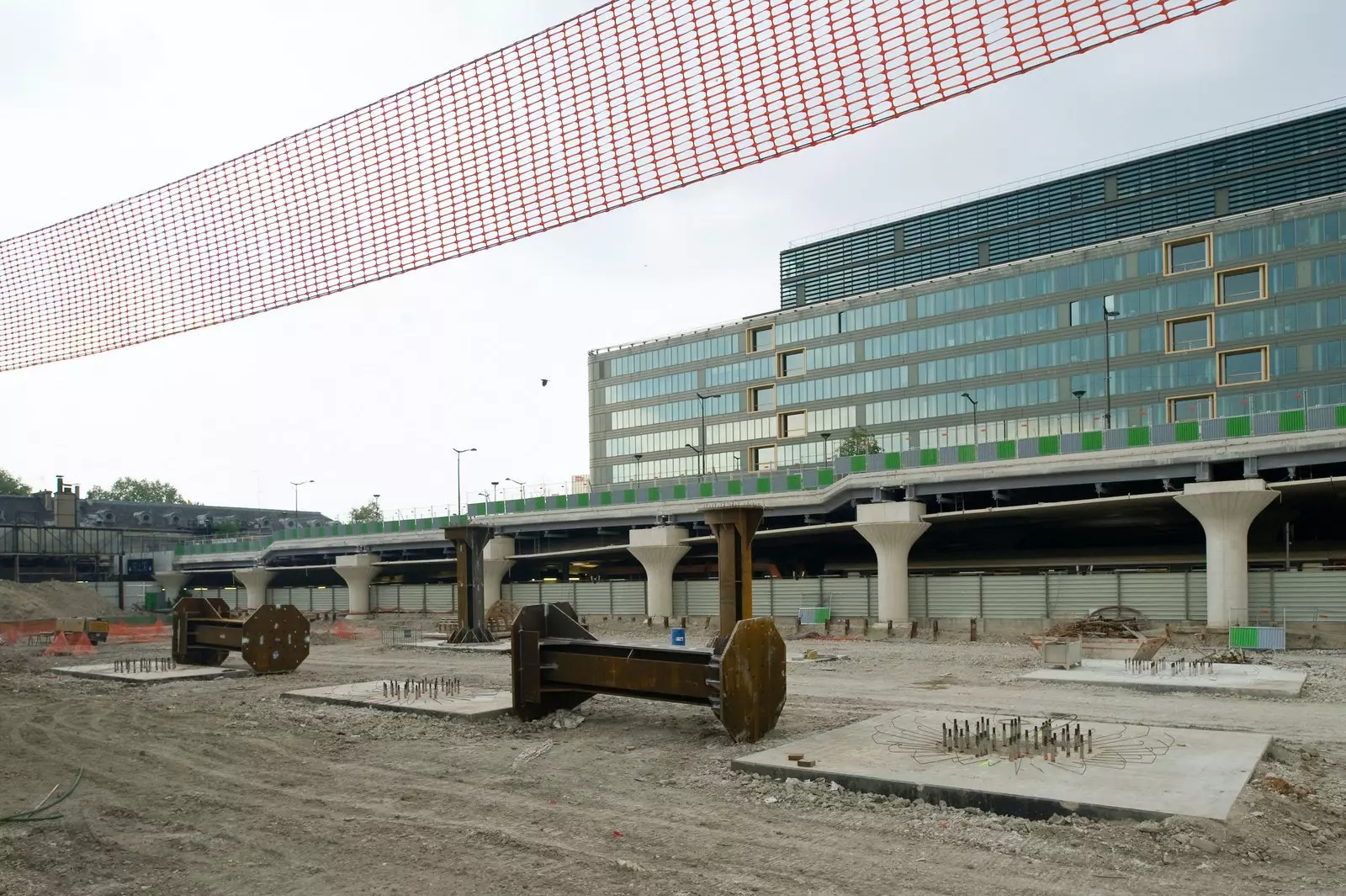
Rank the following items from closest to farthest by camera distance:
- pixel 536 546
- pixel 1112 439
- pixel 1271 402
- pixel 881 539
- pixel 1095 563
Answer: pixel 1112 439, pixel 881 539, pixel 1095 563, pixel 536 546, pixel 1271 402

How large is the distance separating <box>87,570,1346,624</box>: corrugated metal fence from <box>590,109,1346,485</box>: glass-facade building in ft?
113

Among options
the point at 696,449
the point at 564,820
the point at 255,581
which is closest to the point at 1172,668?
the point at 564,820

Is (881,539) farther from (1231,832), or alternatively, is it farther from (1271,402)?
(1271,402)

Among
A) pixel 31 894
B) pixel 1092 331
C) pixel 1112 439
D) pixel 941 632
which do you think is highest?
pixel 1092 331

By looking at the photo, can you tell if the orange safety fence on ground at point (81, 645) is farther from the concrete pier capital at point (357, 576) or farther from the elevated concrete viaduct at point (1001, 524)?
the elevated concrete viaduct at point (1001, 524)

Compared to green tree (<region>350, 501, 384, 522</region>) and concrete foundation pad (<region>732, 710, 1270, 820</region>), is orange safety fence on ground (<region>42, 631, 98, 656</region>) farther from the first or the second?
green tree (<region>350, 501, 384, 522</region>)

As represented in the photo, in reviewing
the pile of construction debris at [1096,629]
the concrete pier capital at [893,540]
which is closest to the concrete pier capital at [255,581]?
the concrete pier capital at [893,540]

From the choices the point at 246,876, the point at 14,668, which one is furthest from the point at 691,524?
the point at 246,876

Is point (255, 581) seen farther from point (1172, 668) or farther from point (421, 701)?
point (1172, 668)

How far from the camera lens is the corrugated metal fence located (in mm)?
35281

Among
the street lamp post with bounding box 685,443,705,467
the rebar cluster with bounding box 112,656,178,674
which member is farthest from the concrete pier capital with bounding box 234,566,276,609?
the rebar cluster with bounding box 112,656,178,674

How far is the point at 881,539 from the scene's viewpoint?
45094 mm

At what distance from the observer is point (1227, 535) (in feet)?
119

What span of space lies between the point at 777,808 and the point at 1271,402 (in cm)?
7823
